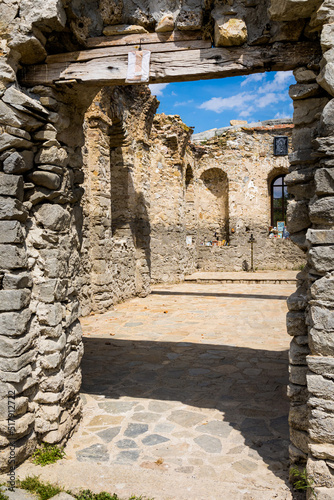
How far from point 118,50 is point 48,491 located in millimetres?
3360

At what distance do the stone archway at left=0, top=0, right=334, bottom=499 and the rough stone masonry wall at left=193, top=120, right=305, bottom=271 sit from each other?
14087 millimetres

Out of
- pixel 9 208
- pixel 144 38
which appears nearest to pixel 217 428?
pixel 9 208

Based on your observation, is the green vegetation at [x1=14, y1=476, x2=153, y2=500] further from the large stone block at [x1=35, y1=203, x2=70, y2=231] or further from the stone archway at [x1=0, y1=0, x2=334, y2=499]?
the large stone block at [x1=35, y1=203, x2=70, y2=231]

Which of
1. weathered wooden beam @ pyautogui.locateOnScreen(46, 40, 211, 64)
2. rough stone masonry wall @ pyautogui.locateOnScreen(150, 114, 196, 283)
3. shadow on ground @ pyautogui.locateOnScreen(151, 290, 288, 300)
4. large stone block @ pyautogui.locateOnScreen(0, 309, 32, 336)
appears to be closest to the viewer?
large stone block @ pyautogui.locateOnScreen(0, 309, 32, 336)

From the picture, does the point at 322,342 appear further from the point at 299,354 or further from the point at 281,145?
the point at 281,145

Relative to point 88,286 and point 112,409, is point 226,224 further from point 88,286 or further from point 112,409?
point 112,409

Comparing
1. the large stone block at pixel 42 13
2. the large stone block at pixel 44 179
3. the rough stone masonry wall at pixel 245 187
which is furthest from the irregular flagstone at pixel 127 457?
the rough stone masonry wall at pixel 245 187

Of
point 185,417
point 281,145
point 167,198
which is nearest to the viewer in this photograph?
point 185,417

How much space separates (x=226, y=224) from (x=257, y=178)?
2.51 metres

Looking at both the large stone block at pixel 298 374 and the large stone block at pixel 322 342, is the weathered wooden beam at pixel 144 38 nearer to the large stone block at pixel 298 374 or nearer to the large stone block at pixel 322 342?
the large stone block at pixel 322 342

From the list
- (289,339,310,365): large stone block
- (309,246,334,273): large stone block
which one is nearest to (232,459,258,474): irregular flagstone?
(289,339,310,365): large stone block

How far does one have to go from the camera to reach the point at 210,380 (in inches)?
179

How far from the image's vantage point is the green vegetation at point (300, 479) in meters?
2.41

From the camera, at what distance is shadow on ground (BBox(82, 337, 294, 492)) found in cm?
342
